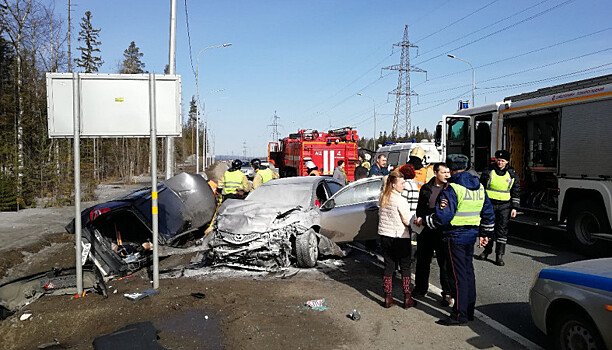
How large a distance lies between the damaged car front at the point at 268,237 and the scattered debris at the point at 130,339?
2.63 meters

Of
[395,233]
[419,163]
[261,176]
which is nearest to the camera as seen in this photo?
[395,233]

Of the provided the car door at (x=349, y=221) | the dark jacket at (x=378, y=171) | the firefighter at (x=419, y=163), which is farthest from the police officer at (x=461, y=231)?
the dark jacket at (x=378, y=171)

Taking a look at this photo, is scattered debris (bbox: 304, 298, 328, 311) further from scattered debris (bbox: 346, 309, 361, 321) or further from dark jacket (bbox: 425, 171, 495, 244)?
dark jacket (bbox: 425, 171, 495, 244)

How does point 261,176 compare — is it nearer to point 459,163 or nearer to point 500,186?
point 500,186

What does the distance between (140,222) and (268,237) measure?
2673 millimetres

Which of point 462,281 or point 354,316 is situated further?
point 354,316

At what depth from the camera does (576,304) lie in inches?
134

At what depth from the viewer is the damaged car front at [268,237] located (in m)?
7.00

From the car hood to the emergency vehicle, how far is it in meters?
4.94

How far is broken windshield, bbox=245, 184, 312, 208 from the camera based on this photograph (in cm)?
786

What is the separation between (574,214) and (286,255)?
5.48 meters

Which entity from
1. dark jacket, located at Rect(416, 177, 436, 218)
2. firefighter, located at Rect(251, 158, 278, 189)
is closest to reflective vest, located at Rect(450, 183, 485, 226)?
dark jacket, located at Rect(416, 177, 436, 218)

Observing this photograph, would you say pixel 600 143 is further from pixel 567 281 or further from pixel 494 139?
pixel 567 281

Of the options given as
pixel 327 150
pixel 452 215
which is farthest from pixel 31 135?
pixel 452 215
